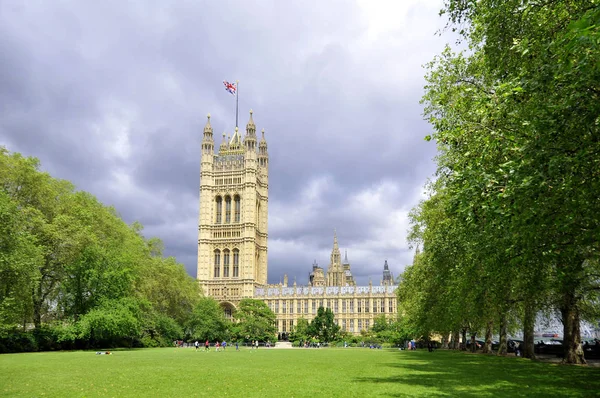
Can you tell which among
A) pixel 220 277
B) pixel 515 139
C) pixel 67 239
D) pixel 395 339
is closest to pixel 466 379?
pixel 515 139

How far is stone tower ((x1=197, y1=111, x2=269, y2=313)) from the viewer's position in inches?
4685

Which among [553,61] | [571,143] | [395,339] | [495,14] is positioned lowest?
[395,339]

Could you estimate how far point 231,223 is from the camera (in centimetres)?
12325

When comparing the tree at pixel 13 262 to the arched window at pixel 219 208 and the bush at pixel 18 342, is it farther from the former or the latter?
the arched window at pixel 219 208

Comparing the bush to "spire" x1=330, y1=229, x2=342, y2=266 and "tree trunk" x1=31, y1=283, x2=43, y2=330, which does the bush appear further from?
"spire" x1=330, y1=229, x2=342, y2=266

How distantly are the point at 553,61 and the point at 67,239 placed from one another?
4091 cm

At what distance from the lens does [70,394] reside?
14719 millimetres

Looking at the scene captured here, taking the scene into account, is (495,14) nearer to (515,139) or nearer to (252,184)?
(515,139)

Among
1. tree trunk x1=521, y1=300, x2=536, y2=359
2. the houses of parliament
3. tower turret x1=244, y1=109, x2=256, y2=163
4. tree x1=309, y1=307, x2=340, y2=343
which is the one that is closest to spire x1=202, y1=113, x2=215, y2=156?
the houses of parliament

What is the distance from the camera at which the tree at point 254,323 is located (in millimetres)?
77631

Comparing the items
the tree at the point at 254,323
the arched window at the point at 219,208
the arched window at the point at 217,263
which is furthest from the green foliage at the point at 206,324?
the arched window at the point at 219,208

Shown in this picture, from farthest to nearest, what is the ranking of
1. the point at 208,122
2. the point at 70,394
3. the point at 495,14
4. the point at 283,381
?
the point at 208,122
the point at 283,381
the point at 495,14
the point at 70,394

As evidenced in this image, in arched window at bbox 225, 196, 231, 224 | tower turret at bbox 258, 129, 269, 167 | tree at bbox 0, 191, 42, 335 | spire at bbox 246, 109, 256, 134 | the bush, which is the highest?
spire at bbox 246, 109, 256, 134

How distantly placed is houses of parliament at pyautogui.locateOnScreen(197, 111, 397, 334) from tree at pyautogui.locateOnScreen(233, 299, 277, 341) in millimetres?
33116
